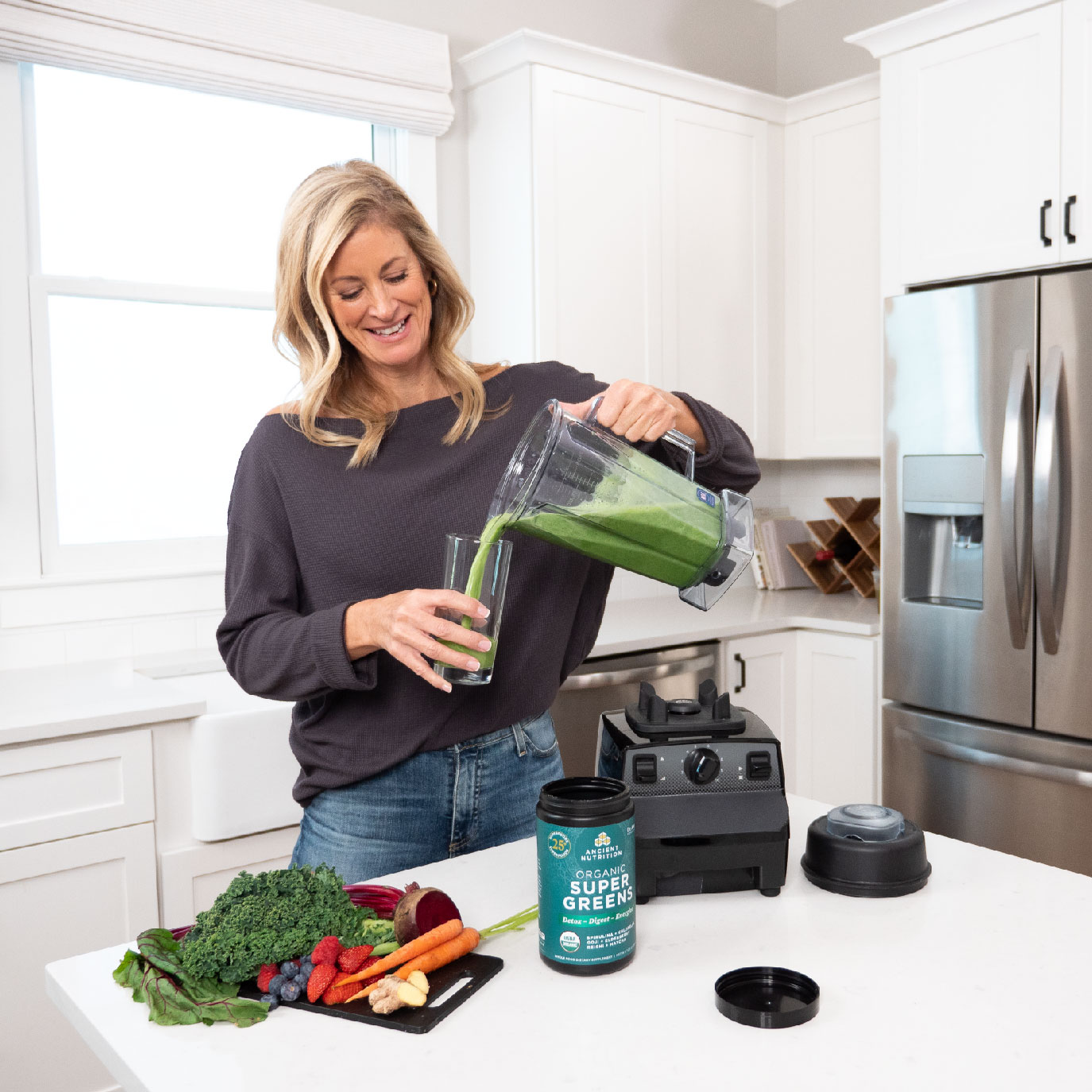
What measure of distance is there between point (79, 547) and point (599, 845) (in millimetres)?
2082

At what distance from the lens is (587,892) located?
941 millimetres

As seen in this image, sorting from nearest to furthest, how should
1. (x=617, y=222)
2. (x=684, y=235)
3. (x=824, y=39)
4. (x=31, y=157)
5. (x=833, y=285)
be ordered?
1. (x=31, y=157)
2. (x=617, y=222)
3. (x=684, y=235)
4. (x=833, y=285)
5. (x=824, y=39)

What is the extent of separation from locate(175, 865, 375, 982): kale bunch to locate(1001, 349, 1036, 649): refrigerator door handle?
6.75ft

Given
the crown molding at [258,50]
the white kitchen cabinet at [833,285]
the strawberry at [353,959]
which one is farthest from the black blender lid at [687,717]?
the white kitchen cabinet at [833,285]

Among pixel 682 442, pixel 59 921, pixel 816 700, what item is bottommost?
pixel 59 921

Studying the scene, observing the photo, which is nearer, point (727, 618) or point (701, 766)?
point (701, 766)

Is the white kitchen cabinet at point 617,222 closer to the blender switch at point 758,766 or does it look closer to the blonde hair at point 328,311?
the blonde hair at point 328,311

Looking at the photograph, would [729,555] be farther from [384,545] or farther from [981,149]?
[981,149]

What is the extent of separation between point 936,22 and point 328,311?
2.10 metres

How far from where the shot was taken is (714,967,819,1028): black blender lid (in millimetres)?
878

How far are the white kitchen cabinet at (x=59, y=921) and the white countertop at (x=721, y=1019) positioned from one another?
40.8 inches

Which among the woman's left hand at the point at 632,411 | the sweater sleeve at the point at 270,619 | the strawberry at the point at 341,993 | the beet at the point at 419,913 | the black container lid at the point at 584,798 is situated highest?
the woman's left hand at the point at 632,411

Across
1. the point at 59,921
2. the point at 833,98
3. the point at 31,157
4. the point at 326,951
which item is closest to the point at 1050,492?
the point at 833,98

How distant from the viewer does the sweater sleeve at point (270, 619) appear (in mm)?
1260
